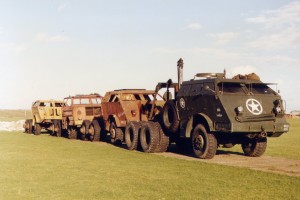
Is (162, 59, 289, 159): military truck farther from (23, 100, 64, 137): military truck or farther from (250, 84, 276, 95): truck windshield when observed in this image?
(23, 100, 64, 137): military truck

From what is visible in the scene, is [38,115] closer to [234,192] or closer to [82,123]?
[82,123]

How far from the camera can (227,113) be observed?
38.1 feet

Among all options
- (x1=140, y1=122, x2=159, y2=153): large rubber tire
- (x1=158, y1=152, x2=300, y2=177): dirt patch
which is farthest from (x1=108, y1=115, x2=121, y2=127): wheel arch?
(x1=158, y1=152, x2=300, y2=177): dirt patch

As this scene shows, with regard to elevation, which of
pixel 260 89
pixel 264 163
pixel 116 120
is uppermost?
pixel 260 89

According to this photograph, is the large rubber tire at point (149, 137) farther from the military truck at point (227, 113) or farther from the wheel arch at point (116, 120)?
the wheel arch at point (116, 120)

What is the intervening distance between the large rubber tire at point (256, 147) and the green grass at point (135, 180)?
287 cm

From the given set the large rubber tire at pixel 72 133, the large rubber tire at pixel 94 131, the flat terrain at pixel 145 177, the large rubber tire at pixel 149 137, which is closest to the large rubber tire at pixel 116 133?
the large rubber tire at pixel 94 131

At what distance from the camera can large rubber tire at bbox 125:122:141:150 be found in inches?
611

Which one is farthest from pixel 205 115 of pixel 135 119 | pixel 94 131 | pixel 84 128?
pixel 84 128

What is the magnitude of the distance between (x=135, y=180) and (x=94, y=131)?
11.8m

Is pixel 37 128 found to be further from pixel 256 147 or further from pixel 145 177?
pixel 145 177

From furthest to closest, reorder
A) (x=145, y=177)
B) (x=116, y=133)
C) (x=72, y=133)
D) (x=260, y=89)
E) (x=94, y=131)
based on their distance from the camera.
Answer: (x=72, y=133) → (x=94, y=131) → (x=116, y=133) → (x=260, y=89) → (x=145, y=177)

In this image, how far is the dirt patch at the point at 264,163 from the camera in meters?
10.3

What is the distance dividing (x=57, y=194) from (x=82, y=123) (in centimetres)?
1476
